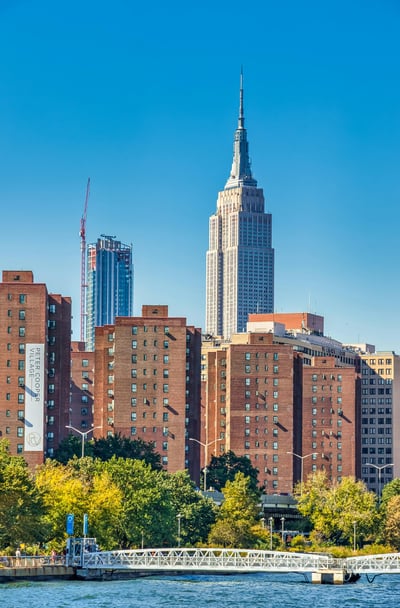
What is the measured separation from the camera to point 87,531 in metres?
199

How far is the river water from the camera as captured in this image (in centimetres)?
16150

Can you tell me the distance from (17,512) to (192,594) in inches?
864

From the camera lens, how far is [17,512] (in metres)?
185

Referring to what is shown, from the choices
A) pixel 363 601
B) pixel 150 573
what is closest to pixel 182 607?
pixel 363 601

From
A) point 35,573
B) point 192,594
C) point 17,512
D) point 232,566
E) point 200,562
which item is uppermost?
point 17,512

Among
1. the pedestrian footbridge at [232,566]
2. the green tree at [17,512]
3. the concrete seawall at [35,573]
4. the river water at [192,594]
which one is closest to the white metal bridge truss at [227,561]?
the pedestrian footbridge at [232,566]

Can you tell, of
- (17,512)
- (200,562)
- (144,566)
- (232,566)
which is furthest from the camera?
(200,562)

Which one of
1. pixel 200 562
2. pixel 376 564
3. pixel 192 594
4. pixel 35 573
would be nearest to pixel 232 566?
pixel 200 562

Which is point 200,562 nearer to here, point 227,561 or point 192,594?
point 227,561

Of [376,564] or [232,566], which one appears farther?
[376,564]

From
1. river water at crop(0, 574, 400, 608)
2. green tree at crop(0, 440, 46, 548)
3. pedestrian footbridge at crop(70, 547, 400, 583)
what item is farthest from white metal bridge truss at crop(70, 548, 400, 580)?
green tree at crop(0, 440, 46, 548)

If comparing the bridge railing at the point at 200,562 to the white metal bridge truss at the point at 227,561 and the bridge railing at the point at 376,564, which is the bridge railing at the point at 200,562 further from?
the bridge railing at the point at 376,564

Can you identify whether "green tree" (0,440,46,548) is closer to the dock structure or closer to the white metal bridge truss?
the dock structure

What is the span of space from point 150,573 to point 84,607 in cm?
4277
